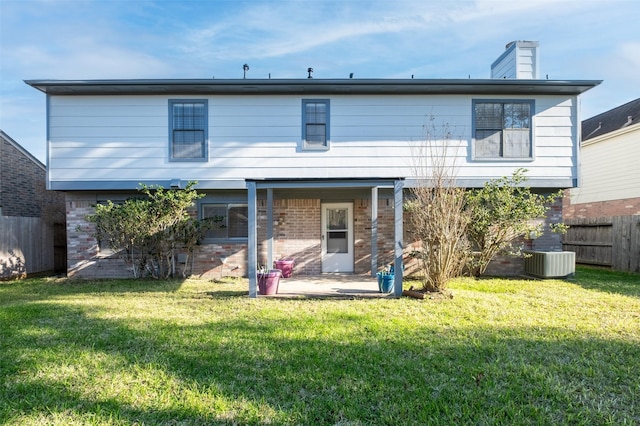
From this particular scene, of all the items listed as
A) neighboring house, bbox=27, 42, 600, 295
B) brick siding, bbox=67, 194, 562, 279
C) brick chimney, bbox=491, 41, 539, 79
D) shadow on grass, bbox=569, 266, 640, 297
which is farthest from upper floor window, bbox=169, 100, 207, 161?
shadow on grass, bbox=569, 266, 640, 297

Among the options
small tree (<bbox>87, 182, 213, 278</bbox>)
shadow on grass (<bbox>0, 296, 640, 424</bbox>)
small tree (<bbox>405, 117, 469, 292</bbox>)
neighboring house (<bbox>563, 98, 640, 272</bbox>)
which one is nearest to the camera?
shadow on grass (<bbox>0, 296, 640, 424</bbox>)

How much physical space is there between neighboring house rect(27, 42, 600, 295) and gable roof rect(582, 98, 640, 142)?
8.44 meters

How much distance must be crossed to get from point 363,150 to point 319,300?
4592 millimetres

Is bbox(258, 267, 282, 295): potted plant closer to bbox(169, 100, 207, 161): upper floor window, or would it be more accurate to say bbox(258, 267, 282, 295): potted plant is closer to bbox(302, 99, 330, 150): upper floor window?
bbox(302, 99, 330, 150): upper floor window

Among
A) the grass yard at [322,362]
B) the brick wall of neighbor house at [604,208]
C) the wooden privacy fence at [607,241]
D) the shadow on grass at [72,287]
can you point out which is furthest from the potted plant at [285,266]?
the brick wall of neighbor house at [604,208]

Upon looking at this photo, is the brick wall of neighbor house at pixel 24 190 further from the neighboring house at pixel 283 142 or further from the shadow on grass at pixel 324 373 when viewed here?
the shadow on grass at pixel 324 373

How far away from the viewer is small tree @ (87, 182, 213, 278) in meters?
8.72

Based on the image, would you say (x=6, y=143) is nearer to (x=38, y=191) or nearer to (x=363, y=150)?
(x=38, y=191)

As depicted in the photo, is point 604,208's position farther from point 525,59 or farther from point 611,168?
point 525,59

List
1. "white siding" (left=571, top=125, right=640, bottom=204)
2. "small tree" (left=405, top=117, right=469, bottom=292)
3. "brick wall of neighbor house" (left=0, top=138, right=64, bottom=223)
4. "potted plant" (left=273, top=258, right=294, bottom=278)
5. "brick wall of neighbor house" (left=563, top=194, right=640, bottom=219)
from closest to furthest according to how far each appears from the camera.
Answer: "small tree" (left=405, top=117, right=469, bottom=292) < "potted plant" (left=273, top=258, right=294, bottom=278) < "brick wall of neighbor house" (left=0, top=138, right=64, bottom=223) < "brick wall of neighbor house" (left=563, top=194, right=640, bottom=219) < "white siding" (left=571, top=125, right=640, bottom=204)

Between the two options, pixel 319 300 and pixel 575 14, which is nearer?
pixel 319 300

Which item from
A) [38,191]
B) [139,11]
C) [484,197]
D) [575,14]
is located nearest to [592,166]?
[575,14]

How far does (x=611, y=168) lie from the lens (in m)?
15.1

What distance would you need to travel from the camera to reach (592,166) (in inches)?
635
